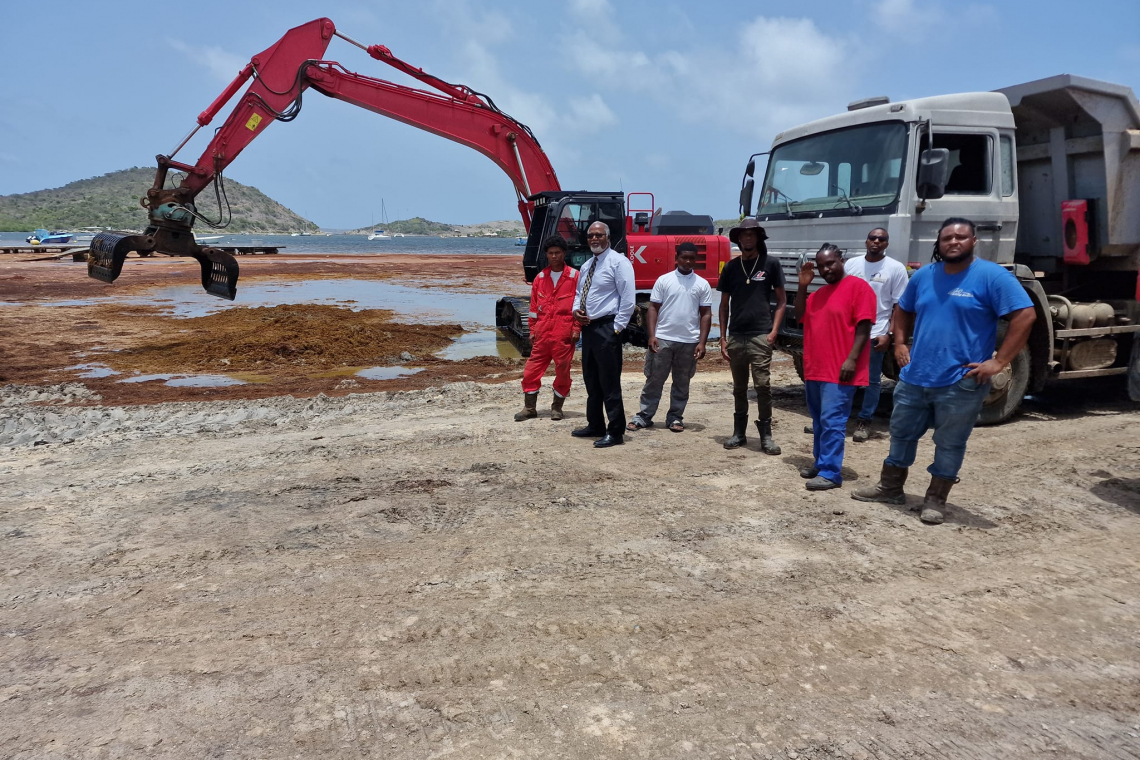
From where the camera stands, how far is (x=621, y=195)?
12.3 m

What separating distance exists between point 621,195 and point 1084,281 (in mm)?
6396

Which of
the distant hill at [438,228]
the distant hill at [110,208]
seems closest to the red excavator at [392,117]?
the distant hill at [110,208]

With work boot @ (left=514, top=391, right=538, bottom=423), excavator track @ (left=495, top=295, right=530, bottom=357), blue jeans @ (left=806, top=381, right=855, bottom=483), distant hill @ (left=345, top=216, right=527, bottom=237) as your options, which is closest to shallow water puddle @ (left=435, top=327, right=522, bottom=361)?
excavator track @ (left=495, top=295, right=530, bottom=357)

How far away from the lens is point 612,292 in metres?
6.77

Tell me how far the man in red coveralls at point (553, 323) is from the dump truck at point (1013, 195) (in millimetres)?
2263

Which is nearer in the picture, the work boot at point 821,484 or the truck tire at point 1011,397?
the work boot at point 821,484

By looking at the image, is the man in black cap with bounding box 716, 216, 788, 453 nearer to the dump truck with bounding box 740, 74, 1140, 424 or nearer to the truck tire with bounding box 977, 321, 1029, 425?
the dump truck with bounding box 740, 74, 1140, 424

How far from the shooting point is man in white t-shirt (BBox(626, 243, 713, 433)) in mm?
6930

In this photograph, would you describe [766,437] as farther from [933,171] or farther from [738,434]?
[933,171]

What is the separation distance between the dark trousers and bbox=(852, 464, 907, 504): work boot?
2.13 meters

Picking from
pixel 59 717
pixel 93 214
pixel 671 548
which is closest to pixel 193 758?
pixel 59 717

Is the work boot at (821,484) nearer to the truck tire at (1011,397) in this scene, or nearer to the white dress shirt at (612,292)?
the white dress shirt at (612,292)

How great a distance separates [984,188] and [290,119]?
1000cm

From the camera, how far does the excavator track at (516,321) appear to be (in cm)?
1274
